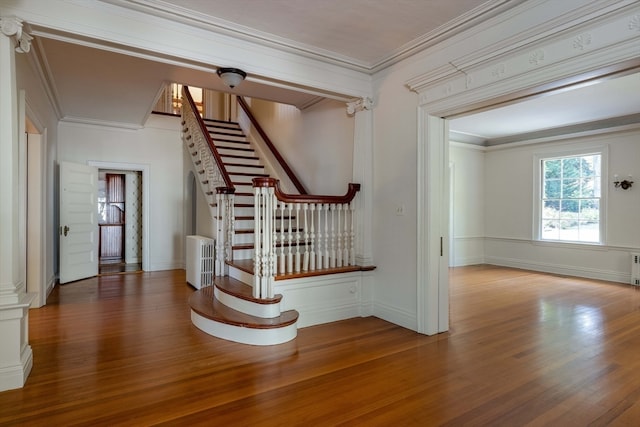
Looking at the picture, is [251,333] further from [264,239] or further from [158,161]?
[158,161]

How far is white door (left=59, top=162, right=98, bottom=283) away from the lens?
5.56m

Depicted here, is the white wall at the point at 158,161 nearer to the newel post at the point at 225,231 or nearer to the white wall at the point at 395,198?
the newel post at the point at 225,231

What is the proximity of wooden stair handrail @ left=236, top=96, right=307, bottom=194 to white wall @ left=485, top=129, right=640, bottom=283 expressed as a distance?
4.86m

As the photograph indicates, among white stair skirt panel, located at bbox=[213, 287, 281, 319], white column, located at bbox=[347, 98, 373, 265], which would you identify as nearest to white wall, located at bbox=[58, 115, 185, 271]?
white stair skirt panel, located at bbox=[213, 287, 281, 319]

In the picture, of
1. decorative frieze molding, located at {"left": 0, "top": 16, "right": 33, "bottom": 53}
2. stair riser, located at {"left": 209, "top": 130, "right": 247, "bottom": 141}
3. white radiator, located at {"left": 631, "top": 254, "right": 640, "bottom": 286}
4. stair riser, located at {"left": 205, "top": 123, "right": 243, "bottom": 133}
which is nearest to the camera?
decorative frieze molding, located at {"left": 0, "top": 16, "right": 33, "bottom": 53}

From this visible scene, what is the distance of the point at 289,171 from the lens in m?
5.70

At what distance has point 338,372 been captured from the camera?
2.62 meters

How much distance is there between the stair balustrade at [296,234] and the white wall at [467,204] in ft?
13.9

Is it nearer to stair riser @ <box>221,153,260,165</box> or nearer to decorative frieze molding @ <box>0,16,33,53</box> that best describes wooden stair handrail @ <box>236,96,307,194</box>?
stair riser @ <box>221,153,260,165</box>

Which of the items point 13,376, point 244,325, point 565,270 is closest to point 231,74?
point 244,325

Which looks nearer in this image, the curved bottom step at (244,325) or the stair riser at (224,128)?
the curved bottom step at (244,325)

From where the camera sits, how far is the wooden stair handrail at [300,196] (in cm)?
333

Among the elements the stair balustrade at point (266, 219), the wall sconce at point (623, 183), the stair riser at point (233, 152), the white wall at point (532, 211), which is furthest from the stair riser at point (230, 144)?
the wall sconce at point (623, 183)

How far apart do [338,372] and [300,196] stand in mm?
1723
